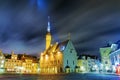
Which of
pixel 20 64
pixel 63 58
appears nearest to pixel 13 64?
pixel 20 64

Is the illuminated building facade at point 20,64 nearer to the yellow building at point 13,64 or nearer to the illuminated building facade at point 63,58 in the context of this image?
the yellow building at point 13,64

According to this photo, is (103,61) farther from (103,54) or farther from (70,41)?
(70,41)

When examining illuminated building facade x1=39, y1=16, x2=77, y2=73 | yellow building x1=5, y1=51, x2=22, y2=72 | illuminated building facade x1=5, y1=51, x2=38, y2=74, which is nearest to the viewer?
illuminated building facade x1=39, y1=16, x2=77, y2=73

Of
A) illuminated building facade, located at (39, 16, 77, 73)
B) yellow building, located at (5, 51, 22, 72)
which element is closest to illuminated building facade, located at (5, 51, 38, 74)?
yellow building, located at (5, 51, 22, 72)

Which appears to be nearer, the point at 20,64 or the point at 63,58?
the point at 63,58

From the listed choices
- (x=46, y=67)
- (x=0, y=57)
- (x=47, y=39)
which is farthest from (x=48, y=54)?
(x=0, y=57)

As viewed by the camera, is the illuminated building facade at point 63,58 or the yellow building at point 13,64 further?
the yellow building at point 13,64

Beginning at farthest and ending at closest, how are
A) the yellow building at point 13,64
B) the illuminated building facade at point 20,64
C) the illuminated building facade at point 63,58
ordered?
the illuminated building facade at point 20,64 → the yellow building at point 13,64 → the illuminated building facade at point 63,58

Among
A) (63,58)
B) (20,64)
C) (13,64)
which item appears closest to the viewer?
(63,58)

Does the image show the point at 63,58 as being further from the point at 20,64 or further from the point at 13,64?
the point at 20,64

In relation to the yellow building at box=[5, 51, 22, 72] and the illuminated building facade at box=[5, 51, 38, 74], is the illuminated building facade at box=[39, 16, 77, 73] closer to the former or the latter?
the illuminated building facade at box=[5, 51, 38, 74]

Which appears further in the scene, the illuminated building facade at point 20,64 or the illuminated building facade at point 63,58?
the illuminated building facade at point 20,64

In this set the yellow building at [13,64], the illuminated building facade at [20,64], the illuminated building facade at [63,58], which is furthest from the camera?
the illuminated building facade at [20,64]

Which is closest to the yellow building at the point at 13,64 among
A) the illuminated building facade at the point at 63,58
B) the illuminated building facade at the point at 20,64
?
the illuminated building facade at the point at 20,64
